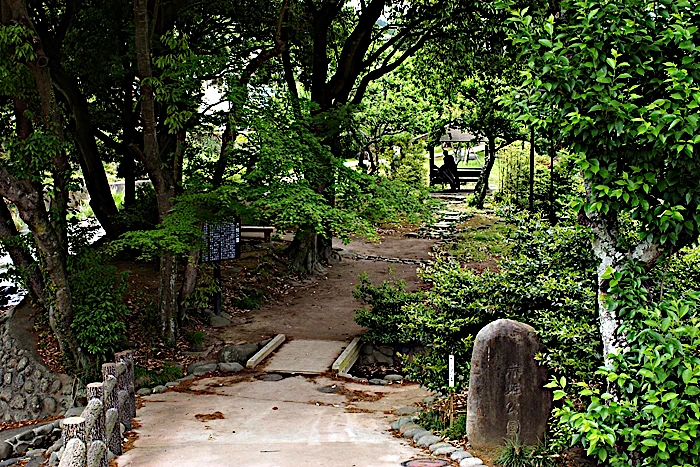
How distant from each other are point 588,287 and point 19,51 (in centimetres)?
771

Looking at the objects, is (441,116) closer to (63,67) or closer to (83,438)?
(63,67)

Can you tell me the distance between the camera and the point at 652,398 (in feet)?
15.1

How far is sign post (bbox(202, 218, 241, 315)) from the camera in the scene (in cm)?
1276

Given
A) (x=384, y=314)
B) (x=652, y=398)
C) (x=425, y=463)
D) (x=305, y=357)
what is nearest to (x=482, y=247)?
(x=384, y=314)

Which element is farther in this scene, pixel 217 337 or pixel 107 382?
pixel 217 337

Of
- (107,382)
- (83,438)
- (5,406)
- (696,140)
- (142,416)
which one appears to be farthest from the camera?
(5,406)

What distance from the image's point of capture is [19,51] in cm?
894

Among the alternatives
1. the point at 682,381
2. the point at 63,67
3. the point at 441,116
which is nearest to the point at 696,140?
the point at 682,381

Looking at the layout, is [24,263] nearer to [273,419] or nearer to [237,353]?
[237,353]

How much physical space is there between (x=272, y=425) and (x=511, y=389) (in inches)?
120

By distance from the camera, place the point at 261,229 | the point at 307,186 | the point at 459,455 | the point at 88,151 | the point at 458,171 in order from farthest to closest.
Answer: the point at 458,171
the point at 261,229
the point at 88,151
the point at 307,186
the point at 459,455

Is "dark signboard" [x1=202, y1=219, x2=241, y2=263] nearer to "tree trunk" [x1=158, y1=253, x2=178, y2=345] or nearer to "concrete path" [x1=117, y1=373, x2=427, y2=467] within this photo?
"tree trunk" [x1=158, y1=253, x2=178, y2=345]

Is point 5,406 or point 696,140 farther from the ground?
point 696,140

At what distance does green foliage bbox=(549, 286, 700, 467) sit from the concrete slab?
6281mm
